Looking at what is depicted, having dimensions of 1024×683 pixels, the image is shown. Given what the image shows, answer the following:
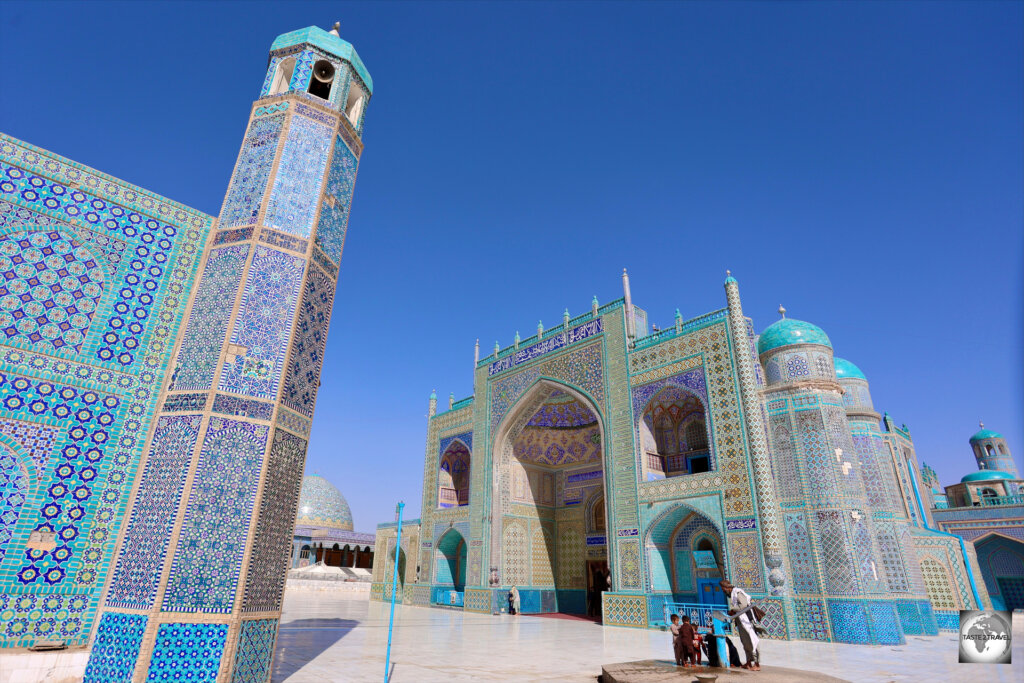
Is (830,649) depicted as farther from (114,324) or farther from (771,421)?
(114,324)

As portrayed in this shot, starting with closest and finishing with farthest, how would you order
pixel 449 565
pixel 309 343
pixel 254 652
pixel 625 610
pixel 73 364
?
1. pixel 254 652
2. pixel 73 364
3. pixel 309 343
4. pixel 625 610
5. pixel 449 565

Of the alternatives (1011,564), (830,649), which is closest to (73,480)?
(830,649)

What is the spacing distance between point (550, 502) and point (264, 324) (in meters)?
13.6

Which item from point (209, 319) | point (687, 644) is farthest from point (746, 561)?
point (209, 319)

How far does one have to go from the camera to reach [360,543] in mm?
35344

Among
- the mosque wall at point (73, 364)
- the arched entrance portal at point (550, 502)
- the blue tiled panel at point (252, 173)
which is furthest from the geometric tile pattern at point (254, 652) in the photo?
the arched entrance portal at point (550, 502)

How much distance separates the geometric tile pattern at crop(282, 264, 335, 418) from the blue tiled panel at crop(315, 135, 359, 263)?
412 mm

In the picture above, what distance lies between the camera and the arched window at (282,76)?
7.32 metres

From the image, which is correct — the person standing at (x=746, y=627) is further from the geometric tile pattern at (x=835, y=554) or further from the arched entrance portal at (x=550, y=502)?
the arched entrance portal at (x=550, y=502)

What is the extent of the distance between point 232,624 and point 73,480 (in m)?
2.25

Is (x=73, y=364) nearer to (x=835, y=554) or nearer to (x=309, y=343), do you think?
(x=309, y=343)

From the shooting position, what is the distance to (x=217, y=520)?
510 centimetres

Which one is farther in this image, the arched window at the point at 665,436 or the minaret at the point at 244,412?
the arched window at the point at 665,436

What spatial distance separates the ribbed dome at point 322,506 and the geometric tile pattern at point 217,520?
3188cm
